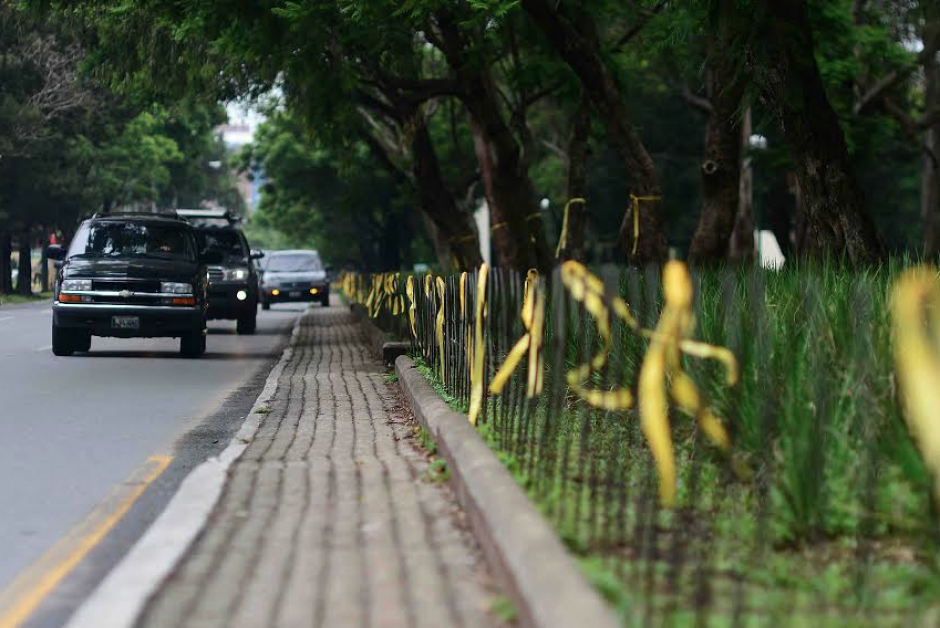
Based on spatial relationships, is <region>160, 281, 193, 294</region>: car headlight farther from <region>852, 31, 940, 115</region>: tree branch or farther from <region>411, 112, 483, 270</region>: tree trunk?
<region>852, 31, 940, 115</region>: tree branch

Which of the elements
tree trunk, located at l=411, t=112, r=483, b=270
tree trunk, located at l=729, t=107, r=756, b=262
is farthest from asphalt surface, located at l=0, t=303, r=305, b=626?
tree trunk, located at l=729, t=107, r=756, b=262

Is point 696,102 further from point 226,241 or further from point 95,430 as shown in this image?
point 95,430

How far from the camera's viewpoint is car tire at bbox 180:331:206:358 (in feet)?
69.1

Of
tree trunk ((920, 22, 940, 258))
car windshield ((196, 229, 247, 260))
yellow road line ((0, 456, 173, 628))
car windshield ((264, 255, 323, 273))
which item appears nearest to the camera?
yellow road line ((0, 456, 173, 628))

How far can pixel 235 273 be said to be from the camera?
2856 centimetres

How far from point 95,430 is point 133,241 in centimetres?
955

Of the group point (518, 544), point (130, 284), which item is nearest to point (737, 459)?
point (518, 544)

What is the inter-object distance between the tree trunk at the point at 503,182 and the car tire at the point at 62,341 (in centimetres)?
711

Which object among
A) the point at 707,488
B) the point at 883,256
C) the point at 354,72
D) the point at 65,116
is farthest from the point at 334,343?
the point at 65,116

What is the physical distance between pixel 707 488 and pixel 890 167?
49771 mm

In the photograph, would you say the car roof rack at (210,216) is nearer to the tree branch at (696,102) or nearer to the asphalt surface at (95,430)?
the asphalt surface at (95,430)

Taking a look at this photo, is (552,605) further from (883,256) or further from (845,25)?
(845,25)

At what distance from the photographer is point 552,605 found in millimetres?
4742

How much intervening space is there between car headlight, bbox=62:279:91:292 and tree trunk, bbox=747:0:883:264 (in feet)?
30.9
